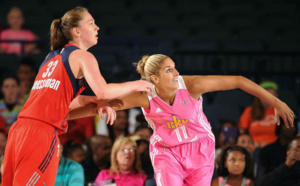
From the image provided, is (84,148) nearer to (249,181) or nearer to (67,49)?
(249,181)

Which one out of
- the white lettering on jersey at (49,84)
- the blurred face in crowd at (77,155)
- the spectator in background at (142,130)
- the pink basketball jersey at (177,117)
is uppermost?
the white lettering on jersey at (49,84)

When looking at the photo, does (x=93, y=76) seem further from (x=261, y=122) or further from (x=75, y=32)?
(x=261, y=122)

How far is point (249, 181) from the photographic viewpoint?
5.36 m

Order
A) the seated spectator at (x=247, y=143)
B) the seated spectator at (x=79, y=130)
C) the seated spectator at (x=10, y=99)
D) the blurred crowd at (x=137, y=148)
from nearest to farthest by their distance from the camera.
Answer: the blurred crowd at (x=137, y=148)
the seated spectator at (x=247, y=143)
the seated spectator at (x=79, y=130)
the seated spectator at (x=10, y=99)

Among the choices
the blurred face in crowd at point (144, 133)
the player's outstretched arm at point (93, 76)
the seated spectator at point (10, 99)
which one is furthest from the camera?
the seated spectator at point (10, 99)

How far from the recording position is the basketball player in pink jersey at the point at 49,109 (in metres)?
3.27

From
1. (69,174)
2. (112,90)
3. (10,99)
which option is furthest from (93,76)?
(10,99)

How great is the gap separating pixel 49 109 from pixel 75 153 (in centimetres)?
273

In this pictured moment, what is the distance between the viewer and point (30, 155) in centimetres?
327

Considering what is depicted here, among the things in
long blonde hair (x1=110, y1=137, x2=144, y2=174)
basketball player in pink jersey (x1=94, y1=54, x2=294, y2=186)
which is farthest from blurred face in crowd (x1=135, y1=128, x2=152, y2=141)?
basketball player in pink jersey (x1=94, y1=54, x2=294, y2=186)

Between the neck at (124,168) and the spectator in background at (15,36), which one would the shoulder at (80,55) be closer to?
the neck at (124,168)

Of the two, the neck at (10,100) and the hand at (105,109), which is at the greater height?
the neck at (10,100)

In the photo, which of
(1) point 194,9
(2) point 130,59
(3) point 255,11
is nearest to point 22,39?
(2) point 130,59

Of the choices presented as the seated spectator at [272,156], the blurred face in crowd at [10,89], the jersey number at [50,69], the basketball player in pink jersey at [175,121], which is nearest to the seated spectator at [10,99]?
the blurred face in crowd at [10,89]
